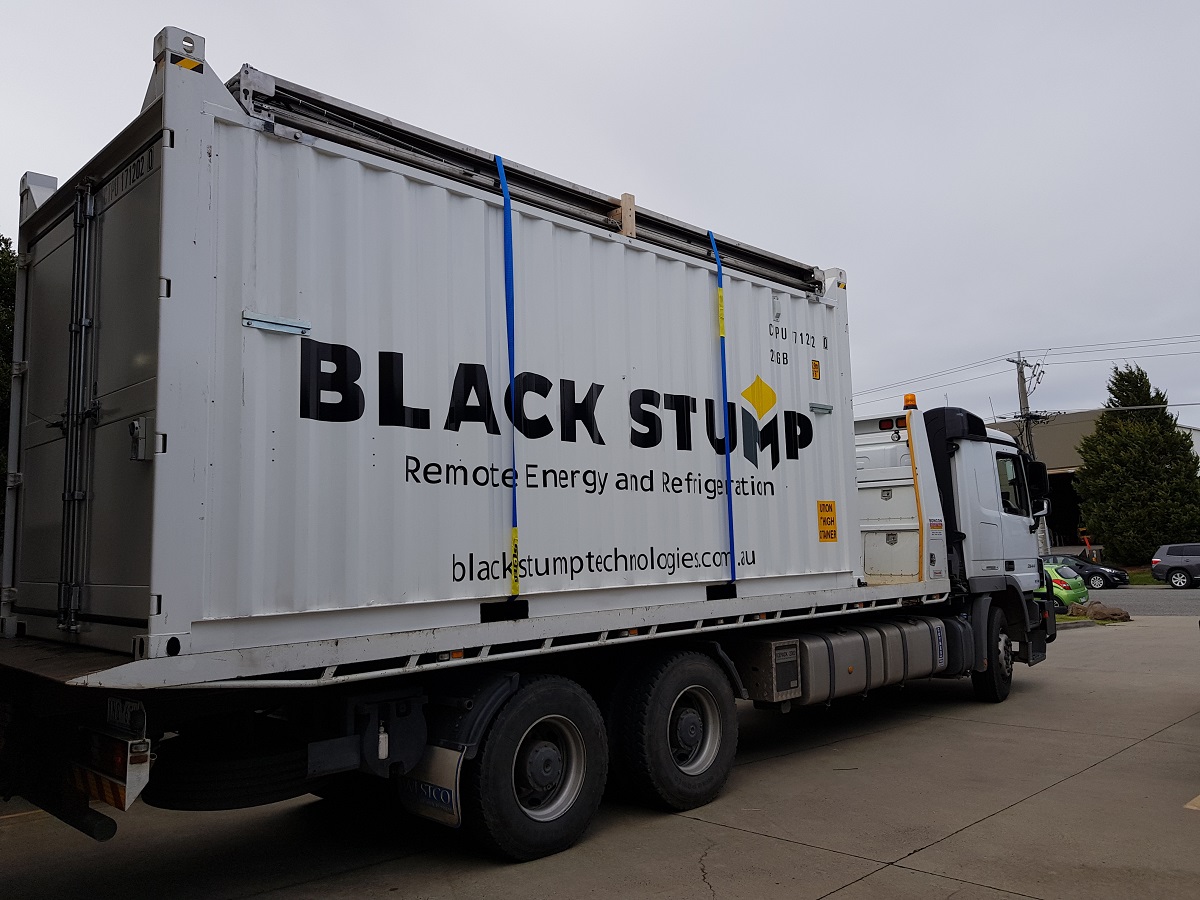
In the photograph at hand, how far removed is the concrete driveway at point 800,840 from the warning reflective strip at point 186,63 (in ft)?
13.4

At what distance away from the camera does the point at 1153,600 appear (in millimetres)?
26047

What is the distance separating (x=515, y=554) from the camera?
5207 millimetres

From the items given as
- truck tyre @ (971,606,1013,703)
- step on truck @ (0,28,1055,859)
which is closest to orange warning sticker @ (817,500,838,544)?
step on truck @ (0,28,1055,859)

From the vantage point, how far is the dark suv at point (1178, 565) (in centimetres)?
3066

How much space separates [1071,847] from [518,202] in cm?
496

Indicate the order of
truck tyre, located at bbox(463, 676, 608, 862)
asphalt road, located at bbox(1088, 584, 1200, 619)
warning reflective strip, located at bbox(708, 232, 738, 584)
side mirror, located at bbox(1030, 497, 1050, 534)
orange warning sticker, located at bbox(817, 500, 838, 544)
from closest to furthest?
truck tyre, located at bbox(463, 676, 608, 862) → warning reflective strip, located at bbox(708, 232, 738, 584) → orange warning sticker, located at bbox(817, 500, 838, 544) → side mirror, located at bbox(1030, 497, 1050, 534) → asphalt road, located at bbox(1088, 584, 1200, 619)

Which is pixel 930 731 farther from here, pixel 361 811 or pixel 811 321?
pixel 361 811

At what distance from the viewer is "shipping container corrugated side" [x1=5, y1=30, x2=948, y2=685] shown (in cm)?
412

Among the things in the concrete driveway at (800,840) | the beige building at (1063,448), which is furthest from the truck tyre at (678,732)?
the beige building at (1063,448)

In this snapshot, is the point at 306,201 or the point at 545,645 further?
the point at 545,645

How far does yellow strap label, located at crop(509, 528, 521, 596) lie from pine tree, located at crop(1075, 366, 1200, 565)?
128 feet

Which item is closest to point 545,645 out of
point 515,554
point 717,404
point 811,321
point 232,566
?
point 515,554

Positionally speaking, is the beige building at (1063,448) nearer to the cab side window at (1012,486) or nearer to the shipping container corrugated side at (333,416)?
the cab side window at (1012,486)

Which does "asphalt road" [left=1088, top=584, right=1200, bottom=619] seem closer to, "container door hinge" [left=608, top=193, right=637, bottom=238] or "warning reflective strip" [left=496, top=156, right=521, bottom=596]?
"container door hinge" [left=608, top=193, right=637, bottom=238]
